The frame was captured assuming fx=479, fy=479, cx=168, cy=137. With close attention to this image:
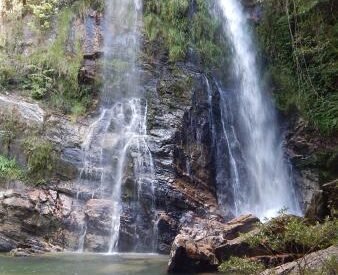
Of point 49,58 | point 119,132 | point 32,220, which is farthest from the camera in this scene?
point 49,58

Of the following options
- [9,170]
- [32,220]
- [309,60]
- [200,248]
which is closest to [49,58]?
[9,170]

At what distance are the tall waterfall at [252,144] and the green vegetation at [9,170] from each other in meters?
5.80

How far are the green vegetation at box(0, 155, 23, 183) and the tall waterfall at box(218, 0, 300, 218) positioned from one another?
5.80 m

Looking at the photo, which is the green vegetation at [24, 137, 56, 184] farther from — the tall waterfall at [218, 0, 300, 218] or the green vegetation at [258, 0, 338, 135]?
the green vegetation at [258, 0, 338, 135]

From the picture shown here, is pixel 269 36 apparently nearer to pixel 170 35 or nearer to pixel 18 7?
pixel 170 35

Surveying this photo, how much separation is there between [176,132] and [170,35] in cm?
401

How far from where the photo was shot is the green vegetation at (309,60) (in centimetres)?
1516

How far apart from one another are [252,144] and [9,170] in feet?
24.9

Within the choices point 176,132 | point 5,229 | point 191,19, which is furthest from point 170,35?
point 5,229

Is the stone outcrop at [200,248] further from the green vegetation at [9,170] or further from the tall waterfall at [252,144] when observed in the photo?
the green vegetation at [9,170]

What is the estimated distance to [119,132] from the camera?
14.2 meters

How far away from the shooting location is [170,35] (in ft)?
53.4

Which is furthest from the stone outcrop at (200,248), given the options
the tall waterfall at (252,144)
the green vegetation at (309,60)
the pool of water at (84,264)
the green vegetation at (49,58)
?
the green vegetation at (49,58)

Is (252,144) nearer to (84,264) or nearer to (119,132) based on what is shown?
(119,132)
